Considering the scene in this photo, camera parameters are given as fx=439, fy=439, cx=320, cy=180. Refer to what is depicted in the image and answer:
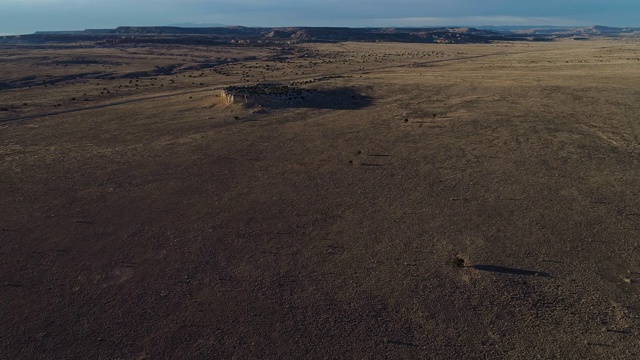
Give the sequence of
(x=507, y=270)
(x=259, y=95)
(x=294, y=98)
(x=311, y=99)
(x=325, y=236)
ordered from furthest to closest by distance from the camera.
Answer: (x=311, y=99) → (x=294, y=98) → (x=259, y=95) → (x=325, y=236) → (x=507, y=270)

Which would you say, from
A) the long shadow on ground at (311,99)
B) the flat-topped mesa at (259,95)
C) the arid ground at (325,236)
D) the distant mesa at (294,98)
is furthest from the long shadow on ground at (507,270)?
the flat-topped mesa at (259,95)

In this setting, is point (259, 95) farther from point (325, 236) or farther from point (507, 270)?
point (507, 270)

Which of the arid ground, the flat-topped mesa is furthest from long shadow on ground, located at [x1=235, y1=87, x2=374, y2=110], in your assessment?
the arid ground

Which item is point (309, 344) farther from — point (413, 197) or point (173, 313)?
point (413, 197)

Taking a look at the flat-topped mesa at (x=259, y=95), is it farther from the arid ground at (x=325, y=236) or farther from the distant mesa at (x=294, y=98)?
the arid ground at (x=325, y=236)

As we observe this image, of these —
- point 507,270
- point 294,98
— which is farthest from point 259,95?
point 507,270
